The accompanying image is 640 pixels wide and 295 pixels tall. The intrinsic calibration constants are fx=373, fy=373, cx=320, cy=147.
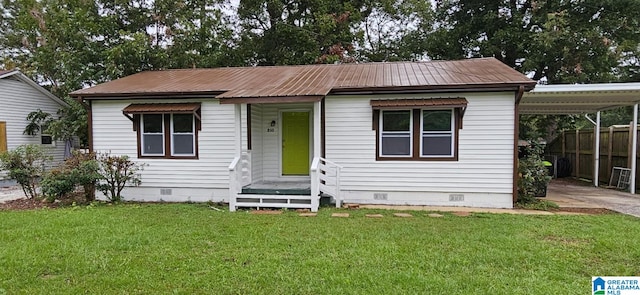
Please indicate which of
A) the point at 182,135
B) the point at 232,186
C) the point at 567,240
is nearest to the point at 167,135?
the point at 182,135

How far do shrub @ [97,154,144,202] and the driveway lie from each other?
30.3 ft

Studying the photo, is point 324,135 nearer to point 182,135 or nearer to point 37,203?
point 182,135

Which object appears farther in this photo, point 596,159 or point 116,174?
point 596,159

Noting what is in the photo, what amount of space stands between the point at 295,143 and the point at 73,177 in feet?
16.0

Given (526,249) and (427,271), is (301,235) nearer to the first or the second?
(427,271)

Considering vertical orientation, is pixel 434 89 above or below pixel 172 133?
above

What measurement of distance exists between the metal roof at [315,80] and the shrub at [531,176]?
6.04 feet

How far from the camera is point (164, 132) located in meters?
8.55

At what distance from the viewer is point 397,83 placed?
766cm

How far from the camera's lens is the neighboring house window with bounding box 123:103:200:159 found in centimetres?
841

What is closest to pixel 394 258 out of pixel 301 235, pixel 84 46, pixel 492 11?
pixel 301 235

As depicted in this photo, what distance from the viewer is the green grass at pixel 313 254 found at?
348cm

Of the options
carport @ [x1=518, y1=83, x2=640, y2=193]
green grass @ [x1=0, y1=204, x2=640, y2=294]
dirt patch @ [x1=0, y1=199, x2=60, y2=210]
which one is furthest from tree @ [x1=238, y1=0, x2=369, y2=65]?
green grass @ [x1=0, y1=204, x2=640, y2=294]

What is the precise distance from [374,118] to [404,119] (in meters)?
0.62
